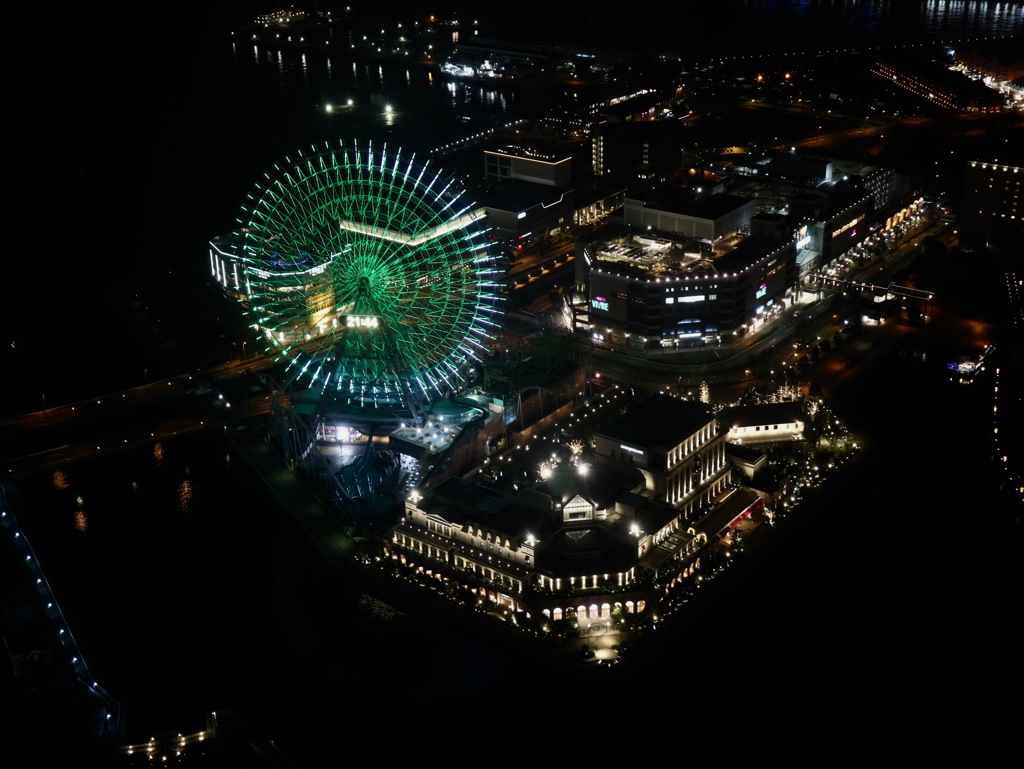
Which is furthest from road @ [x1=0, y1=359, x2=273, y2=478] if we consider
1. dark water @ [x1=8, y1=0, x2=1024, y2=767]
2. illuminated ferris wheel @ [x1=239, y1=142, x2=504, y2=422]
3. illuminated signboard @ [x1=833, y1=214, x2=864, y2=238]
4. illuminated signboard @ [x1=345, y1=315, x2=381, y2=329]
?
illuminated signboard @ [x1=833, y1=214, x2=864, y2=238]

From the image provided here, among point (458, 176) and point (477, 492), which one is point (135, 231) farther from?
point (477, 492)

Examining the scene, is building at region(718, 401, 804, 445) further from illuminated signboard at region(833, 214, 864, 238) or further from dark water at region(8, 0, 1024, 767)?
illuminated signboard at region(833, 214, 864, 238)

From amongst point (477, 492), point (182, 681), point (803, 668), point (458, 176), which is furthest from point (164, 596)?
point (458, 176)

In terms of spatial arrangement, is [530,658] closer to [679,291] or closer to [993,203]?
[679,291]

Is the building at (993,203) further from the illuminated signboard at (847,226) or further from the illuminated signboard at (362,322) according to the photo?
the illuminated signboard at (362,322)

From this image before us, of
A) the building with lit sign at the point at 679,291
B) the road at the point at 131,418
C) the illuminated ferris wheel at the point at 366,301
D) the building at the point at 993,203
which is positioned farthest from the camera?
the building at the point at 993,203

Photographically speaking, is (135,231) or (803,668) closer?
(803,668)

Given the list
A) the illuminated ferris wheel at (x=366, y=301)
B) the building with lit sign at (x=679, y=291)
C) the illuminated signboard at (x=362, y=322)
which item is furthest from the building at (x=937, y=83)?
the illuminated signboard at (x=362, y=322)

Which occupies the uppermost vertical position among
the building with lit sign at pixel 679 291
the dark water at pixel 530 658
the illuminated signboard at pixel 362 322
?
the illuminated signboard at pixel 362 322

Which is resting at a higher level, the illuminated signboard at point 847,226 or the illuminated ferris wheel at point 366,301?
the illuminated ferris wheel at point 366,301

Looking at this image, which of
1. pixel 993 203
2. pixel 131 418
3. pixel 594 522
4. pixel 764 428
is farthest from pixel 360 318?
pixel 993 203
